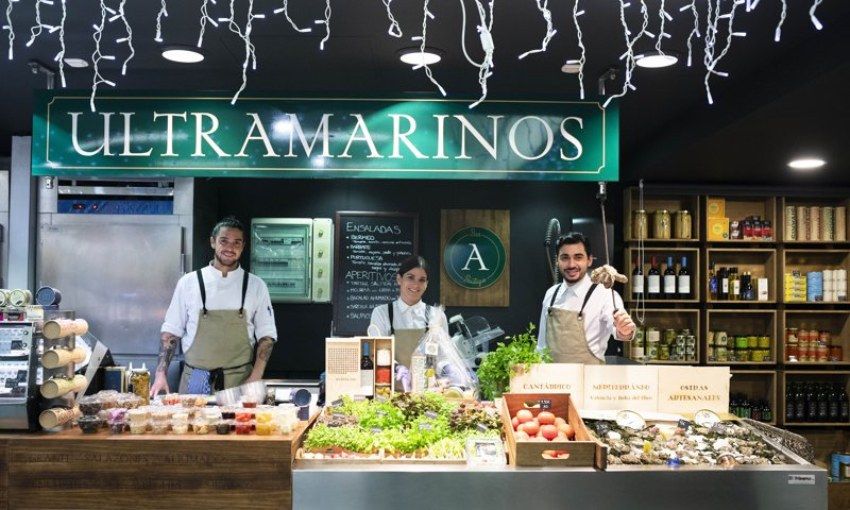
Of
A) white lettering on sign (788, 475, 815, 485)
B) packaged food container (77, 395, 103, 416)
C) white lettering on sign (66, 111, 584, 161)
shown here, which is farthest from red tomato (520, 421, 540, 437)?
packaged food container (77, 395, 103, 416)

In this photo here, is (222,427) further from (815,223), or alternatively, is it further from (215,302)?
(815,223)

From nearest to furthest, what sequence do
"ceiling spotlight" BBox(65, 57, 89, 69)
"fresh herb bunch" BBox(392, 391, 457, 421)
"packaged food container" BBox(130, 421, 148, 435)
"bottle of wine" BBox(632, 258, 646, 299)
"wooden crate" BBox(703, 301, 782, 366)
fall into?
"packaged food container" BBox(130, 421, 148, 435) < "fresh herb bunch" BBox(392, 391, 457, 421) < "ceiling spotlight" BBox(65, 57, 89, 69) < "bottle of wine" BBox(632, 258, 646, 299) < "wooden crate" BBox(703, 301, 782, 366)

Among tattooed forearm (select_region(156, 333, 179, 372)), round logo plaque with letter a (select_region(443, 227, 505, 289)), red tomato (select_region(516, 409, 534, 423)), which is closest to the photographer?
red tomato (select_region(516, 409, 534, 423))

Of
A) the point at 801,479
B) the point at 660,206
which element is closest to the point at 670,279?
the point at 660,206

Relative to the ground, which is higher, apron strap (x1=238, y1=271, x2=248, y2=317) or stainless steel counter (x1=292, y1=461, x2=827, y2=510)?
apron strap (x1=238, y1=271, x2=248, y2=317)

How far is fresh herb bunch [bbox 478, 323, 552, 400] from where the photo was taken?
10.8 ft

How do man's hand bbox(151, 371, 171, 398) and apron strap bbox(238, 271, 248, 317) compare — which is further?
apron strap bbox(238, 271, 248, 317)

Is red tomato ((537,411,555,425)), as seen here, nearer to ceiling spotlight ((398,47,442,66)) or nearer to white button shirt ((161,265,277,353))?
ceiling spotlight ((398,47,442,66))

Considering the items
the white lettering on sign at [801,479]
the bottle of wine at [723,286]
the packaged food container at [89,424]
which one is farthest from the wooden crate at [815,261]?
the packaged food container at [89,424]

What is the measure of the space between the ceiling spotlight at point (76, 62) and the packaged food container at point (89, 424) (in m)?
2.12

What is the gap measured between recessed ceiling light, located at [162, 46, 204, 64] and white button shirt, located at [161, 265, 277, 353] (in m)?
1.34

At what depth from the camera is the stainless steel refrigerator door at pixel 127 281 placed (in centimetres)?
562

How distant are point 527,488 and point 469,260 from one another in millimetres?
3997

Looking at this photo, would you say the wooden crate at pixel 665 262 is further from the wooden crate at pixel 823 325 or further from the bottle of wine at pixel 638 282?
the wooden crate at pixel 823 325
